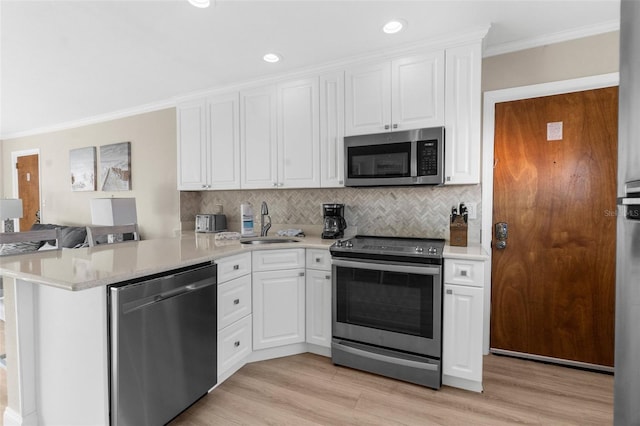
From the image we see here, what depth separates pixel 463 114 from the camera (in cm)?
229

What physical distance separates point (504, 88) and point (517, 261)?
4.58 ft

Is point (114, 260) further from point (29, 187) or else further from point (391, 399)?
point (29, 187)

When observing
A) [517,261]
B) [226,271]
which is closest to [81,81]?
[226,271]

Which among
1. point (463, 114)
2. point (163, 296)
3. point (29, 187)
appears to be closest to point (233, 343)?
point (163, 296)

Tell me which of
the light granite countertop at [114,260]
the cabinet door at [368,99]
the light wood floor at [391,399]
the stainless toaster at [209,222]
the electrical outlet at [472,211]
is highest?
the cabinet door at [368,99]

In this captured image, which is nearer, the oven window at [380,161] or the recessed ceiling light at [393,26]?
the recessed ceiling light at [393,26]

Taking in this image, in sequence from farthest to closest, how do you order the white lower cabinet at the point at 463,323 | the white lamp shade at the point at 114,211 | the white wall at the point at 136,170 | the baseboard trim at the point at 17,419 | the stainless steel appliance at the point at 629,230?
the white wall at the point at 136,170, the white lamp shade at the point at 114,211, the white lower cabinet at the point at 463,323, the baseboard trim at the point at 17,419, the stainless steel appliance at the point at 629,230

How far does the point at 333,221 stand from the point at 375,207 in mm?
419

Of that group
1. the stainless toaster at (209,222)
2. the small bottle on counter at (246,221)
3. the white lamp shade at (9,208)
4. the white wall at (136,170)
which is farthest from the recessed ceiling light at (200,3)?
the white lamp shade at (9,208)

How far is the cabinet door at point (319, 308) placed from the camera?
8.11 ft

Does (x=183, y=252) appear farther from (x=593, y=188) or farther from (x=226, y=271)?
(x=593, y=188)

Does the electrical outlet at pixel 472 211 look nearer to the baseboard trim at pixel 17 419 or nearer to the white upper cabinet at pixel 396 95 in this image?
the white upper cabinet at pixel 396 95

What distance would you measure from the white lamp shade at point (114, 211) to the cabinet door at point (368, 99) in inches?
117

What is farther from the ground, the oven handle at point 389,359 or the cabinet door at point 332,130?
the cabinet door at point 332,130
